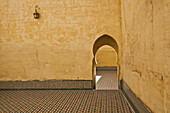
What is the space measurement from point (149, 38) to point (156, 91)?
83 cm

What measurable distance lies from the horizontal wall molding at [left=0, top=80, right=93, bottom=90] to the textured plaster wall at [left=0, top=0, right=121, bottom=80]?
0.19 meters

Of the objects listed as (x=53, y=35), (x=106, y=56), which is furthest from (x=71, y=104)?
(x=106, y=56)

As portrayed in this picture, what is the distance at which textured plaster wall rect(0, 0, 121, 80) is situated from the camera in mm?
5926

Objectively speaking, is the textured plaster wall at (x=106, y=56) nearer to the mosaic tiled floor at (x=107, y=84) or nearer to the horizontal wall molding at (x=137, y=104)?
the mosaic tiled floor at (x=107, y=84)

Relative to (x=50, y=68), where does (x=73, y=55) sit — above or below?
above

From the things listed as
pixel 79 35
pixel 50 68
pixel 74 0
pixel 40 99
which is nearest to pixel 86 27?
pixel 79 35

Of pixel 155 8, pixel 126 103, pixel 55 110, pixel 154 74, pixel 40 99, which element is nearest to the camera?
pixel 155 8

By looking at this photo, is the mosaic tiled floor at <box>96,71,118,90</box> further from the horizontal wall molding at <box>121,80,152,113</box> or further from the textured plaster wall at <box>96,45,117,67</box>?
the textured plaster wall at <box>96,45,117,67</box>

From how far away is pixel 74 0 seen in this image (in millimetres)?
6023

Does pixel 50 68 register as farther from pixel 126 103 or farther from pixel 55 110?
pixel 126 103

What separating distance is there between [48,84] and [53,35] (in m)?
2.27

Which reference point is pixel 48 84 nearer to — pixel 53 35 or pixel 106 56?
pixel 53 35

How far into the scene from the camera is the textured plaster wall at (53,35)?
593cm

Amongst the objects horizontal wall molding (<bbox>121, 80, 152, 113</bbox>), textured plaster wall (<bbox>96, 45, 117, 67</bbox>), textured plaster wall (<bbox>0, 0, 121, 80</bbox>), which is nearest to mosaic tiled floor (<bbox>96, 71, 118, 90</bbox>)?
textured plaster wall (<bbox>0, 0, 121, 80</bbox>)
